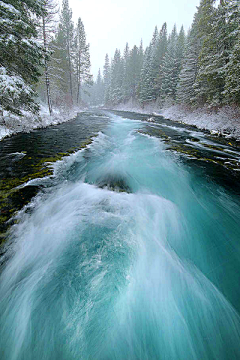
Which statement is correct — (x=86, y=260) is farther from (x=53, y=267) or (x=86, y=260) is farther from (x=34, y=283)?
(x=34, y=283)

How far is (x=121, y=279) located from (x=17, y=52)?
10519 mm

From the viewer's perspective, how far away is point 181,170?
6375 millimetres

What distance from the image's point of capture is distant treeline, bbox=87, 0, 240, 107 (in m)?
12.4

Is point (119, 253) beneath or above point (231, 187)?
beneath

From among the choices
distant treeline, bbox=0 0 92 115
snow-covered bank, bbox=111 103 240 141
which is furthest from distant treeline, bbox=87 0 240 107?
distant treeline, bbox=0 0 92 115

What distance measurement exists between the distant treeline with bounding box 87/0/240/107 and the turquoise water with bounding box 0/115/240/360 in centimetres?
1216

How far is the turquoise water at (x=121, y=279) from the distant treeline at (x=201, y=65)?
39.9 feet

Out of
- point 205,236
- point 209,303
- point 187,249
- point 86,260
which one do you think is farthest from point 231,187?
point 86,260

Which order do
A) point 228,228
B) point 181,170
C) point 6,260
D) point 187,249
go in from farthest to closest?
point 181,170 → point 228,228 → point 187,249 → point 6,260

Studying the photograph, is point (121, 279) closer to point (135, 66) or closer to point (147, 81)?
point (147, 81)

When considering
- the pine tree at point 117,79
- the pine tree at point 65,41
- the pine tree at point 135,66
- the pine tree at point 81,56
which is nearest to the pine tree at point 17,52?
the pine tree at point 65,41

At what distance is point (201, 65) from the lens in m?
17.3

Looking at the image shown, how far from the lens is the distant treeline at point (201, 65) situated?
488 inches

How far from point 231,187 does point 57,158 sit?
634 centimetres
